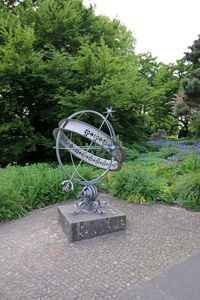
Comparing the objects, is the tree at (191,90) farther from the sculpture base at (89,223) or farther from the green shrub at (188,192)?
the sculpture base at (89,223)

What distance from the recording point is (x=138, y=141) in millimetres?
11062

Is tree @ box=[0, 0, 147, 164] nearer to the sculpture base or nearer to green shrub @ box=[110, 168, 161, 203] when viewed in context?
green shrub @ box=[110, 168, 161, 203]

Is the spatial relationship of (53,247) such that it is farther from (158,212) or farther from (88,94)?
(88,94)

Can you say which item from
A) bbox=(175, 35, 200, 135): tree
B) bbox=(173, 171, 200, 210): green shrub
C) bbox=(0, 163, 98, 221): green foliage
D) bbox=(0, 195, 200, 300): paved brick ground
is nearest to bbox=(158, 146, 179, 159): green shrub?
bbox=(175, 35, 200, 135): tree

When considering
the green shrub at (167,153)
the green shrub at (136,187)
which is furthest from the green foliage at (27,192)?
the green shrub at (167,153)

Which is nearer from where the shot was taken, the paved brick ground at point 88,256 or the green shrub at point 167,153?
the paved brick ground at point 88,256

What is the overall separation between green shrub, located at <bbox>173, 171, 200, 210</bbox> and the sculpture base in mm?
1541

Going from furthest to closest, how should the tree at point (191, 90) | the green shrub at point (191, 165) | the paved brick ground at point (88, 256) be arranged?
the tree at point (191, 90) < the green shrub at point (191, 165) < the paved brick ground at point (88, 256)

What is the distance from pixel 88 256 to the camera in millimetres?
3414

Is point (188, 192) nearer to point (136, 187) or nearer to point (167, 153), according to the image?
point (136, 187)

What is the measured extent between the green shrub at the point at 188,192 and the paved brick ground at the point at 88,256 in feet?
1.14

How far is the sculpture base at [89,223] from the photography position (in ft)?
12.4

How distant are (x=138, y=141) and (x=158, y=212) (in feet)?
20.9

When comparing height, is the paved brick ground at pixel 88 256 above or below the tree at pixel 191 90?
below
